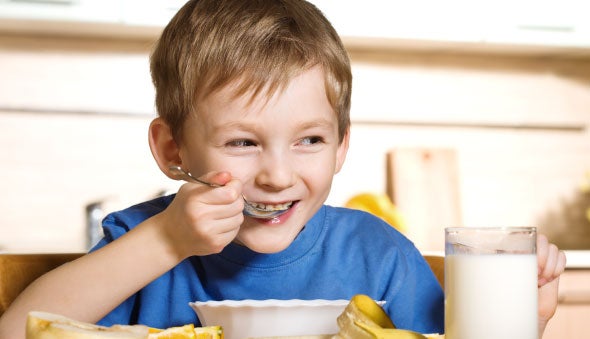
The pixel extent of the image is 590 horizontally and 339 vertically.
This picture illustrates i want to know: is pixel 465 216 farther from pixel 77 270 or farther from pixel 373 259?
pixel 77 270

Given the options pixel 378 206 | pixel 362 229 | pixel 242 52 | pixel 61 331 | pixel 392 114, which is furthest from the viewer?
pixel 392 114

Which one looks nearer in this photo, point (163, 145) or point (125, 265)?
point (125, 265)

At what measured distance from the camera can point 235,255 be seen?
1.12 meters

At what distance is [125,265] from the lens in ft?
2.95

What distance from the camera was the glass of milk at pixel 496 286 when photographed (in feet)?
2.12

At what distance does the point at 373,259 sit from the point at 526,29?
1.46 metres

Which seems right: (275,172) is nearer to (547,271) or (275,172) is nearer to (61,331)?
(547,271)

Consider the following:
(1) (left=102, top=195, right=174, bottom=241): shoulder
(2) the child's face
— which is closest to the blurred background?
(1) (left=102, top=195, right=174, bottom=241): shoulder

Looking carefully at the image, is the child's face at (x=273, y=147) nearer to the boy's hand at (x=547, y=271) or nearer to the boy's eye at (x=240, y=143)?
the boy's eye at (x=240, y=143)

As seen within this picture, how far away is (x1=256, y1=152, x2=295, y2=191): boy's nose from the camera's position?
91 centimetres

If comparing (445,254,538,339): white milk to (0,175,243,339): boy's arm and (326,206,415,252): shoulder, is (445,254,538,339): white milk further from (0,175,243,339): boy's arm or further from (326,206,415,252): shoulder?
(326,206,415,252): shoulder

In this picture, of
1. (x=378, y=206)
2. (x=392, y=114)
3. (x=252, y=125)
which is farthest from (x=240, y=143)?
(x=392, y=114)

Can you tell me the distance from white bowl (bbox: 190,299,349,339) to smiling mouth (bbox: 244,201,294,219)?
0.85 ft

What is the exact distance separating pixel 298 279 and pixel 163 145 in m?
0.28
